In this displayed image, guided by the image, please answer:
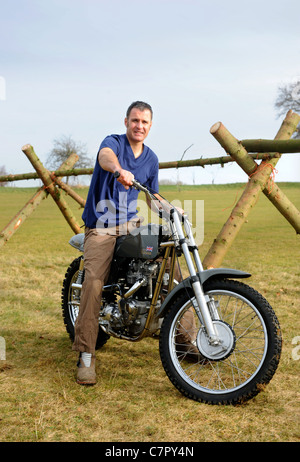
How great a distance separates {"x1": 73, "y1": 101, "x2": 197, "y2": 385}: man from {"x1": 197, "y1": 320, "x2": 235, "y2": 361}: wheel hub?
41.4 inches

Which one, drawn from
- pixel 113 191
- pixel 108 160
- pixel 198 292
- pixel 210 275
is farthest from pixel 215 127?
pixel 198 292

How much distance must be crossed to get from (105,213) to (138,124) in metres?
0.84

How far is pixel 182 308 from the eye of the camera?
351 cm

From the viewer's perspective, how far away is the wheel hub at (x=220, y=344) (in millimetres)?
3268

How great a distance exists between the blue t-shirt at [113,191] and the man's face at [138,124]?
0.12 metres

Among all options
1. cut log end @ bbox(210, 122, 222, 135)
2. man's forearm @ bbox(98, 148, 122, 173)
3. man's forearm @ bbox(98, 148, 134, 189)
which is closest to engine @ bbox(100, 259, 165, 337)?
man's forearm @ bbox(98, 148, 134, 189)

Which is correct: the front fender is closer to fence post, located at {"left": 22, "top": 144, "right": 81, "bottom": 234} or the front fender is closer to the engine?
the engine

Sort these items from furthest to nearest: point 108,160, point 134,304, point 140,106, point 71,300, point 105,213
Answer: point 71,300 < point 105,213 < point 140,106 < point 134,304 < point 108,160

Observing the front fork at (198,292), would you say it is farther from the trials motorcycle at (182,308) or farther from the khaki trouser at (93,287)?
the khaki trouser at (93,287)

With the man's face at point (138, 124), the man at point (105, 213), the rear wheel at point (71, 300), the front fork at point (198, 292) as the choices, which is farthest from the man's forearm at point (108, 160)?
the rear wheel at point (71, 300)

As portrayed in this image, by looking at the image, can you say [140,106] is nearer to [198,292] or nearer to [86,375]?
[198,292]

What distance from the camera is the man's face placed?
3.99m
